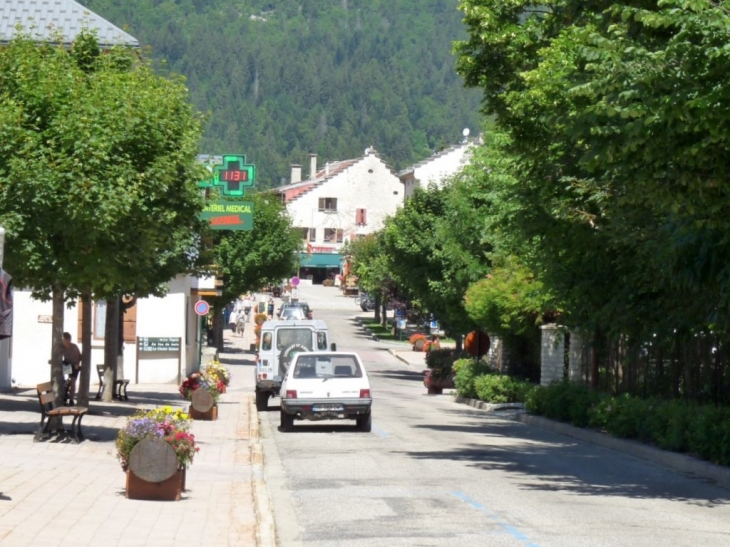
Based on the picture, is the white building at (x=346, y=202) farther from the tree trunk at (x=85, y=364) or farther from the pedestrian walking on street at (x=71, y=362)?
the tree trunk at (x=85, y=364)

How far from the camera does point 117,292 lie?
2573 cm

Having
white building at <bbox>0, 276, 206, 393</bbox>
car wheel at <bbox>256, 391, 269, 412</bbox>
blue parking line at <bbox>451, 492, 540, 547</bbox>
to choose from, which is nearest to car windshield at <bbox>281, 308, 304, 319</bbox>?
white building at <bbox>0, 276, 206, 393</bbox>

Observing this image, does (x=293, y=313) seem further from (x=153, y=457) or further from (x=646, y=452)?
(x=153, y=457)

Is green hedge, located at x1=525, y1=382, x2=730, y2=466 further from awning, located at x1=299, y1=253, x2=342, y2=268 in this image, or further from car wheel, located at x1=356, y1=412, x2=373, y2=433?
awning, located at x1=299, y1=253, x2=342, y2=268

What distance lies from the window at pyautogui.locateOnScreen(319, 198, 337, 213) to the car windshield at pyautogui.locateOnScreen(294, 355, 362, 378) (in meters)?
94.0

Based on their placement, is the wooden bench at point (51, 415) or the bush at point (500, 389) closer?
the wooden bench at point (51, 415)

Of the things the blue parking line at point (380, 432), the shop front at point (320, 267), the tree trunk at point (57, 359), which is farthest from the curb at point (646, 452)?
the shop front at point (320, 267)

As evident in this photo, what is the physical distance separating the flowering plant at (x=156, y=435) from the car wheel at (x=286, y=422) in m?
10.6

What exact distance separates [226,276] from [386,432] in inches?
1394

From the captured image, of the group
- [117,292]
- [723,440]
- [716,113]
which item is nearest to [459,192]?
[117,292]

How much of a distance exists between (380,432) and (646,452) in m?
6.36

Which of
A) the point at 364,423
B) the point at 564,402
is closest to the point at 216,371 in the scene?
the point at 364,423

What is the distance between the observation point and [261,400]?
99.7ft

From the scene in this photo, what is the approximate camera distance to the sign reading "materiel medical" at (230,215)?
28266mm
